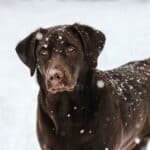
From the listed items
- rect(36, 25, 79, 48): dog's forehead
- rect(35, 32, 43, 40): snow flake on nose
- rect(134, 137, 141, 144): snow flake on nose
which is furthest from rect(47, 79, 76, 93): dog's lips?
rect(134, 137, 141, 144): snow flake on nose

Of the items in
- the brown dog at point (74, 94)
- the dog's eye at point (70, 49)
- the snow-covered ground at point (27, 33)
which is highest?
the dog's eye at point (70, 49)

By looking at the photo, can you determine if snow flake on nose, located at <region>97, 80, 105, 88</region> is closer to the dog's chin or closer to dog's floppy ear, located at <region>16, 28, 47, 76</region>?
the dog's chin

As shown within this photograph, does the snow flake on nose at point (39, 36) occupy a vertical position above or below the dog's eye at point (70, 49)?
above

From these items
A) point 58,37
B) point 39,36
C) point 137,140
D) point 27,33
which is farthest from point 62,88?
point 27,33

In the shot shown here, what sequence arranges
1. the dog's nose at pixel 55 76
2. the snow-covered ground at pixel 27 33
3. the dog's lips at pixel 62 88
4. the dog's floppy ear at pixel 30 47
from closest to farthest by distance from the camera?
the dog's nose at pixel 55 76
the dog's lips at pixel 62 88
the dog's floppy ear at pixel 30 47
the snow-covered ground at pixel 27 33

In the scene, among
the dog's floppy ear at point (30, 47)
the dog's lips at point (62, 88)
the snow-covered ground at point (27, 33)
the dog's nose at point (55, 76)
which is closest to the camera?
the dog's nose at point (55, 76)

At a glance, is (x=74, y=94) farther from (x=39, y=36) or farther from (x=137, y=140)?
(x=137, y=140)

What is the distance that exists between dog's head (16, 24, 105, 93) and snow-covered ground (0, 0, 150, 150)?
105 inches

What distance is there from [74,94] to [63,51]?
481 mm

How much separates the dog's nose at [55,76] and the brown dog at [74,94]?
4.2 inches

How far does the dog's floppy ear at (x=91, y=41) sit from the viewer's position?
15.8 feet

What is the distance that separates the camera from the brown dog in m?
4.75

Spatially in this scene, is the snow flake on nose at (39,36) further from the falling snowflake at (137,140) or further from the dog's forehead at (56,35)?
the falling snowflake at (137,140)

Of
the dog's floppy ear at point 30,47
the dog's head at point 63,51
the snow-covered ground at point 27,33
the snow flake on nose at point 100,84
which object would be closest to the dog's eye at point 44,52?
the dog's head at point 63,51
